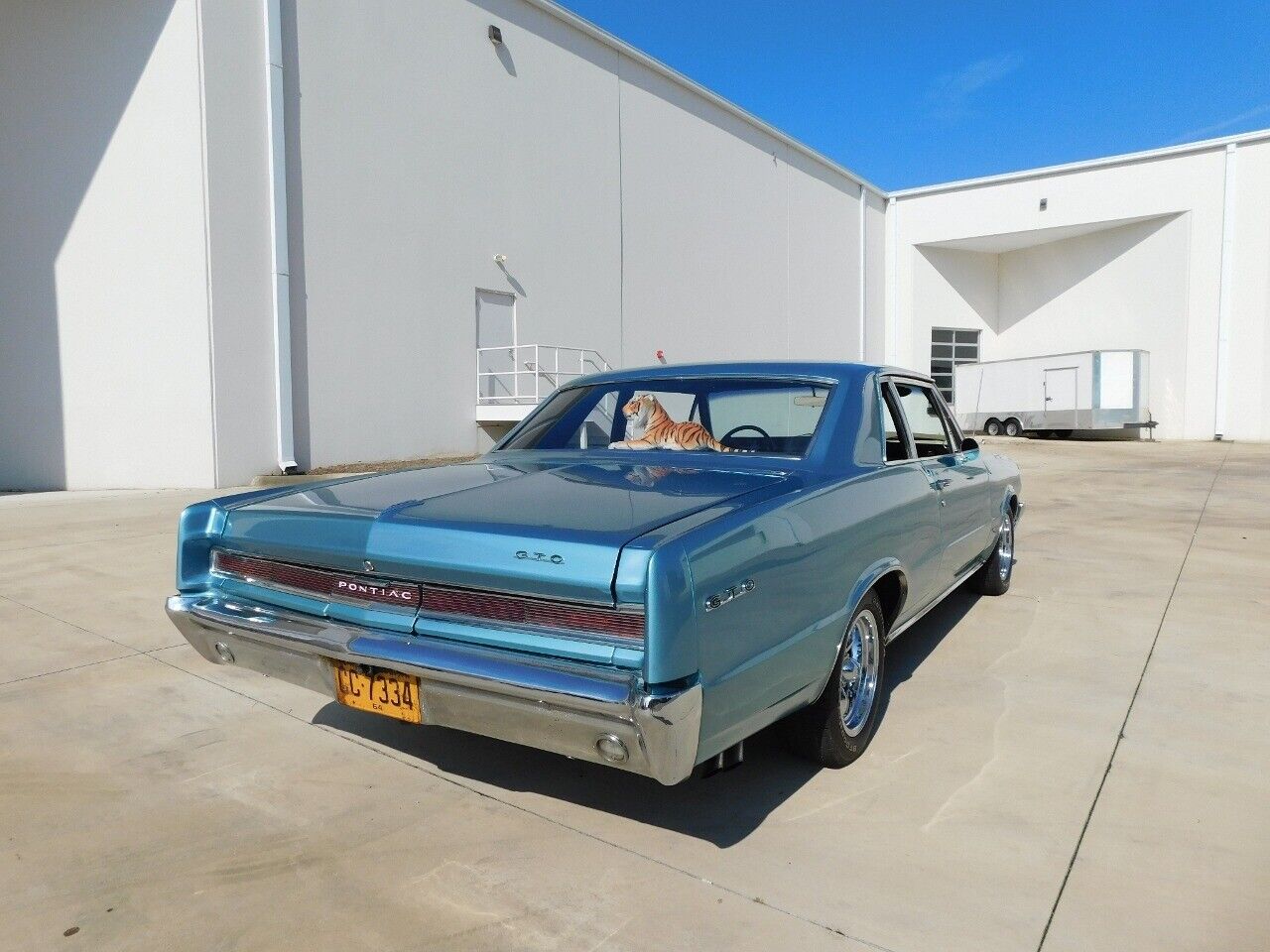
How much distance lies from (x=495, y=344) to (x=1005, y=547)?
12.4 meters

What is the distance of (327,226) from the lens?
1366cm

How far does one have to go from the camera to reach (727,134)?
73.5 ft

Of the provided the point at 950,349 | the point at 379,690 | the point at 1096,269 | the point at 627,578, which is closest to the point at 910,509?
the point at 627,578

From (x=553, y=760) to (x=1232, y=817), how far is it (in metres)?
2.12

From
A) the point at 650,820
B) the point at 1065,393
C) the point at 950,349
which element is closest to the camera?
the point at 650,820

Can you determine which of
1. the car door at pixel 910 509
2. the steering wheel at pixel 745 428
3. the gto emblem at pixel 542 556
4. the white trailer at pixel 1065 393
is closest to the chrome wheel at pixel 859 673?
the car door at pixel 910 509

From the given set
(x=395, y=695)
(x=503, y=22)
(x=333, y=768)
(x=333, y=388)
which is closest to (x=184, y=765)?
(x=333, y=768)

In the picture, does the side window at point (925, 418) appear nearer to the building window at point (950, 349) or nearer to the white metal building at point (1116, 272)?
the white metal building at point (1116, 272)

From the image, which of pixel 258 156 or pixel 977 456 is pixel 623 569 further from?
pixel 258 156

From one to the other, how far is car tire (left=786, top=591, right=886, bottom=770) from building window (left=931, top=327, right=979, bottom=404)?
92.2 ft

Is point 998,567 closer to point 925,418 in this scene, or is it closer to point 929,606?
point 925,418

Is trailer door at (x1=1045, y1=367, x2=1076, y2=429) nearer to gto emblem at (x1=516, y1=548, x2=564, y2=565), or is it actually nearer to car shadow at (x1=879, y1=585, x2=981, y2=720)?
car shadow at (x1=879, y1=585, x2=981, y2=720)

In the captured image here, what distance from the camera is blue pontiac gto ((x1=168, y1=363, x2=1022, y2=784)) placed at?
2143 mm

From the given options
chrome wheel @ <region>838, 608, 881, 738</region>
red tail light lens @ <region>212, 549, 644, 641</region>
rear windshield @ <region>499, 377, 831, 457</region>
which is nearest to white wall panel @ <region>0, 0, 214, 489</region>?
rear windshield @ <region>499, 377, 831, 457</region>
